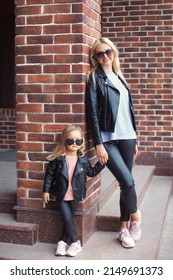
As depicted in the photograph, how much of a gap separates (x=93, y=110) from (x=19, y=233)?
1263mm

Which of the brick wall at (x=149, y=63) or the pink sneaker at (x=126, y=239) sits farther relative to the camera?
the brick wall at (x=149, y=63)

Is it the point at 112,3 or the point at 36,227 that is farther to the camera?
the point at 112,3

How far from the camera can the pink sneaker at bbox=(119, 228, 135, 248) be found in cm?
385

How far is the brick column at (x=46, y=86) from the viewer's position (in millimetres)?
3816

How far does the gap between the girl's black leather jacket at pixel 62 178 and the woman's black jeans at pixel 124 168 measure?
0.24 meters

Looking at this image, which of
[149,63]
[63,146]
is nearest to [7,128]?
[149,63]

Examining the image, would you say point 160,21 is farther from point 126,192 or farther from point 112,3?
point 126,192

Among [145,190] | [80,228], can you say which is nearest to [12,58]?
[145,190]

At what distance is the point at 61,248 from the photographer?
12.2 ft

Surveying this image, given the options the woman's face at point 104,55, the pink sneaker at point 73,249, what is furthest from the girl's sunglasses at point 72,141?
the pink sneaker at point 73,249

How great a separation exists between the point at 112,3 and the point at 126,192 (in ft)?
13.0

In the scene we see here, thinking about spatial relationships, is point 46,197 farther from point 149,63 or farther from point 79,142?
point 149,63

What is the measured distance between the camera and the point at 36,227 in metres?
3.99

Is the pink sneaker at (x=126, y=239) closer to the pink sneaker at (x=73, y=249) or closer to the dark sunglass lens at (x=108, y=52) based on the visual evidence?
the pink sneaker at (x=73, y=249)
